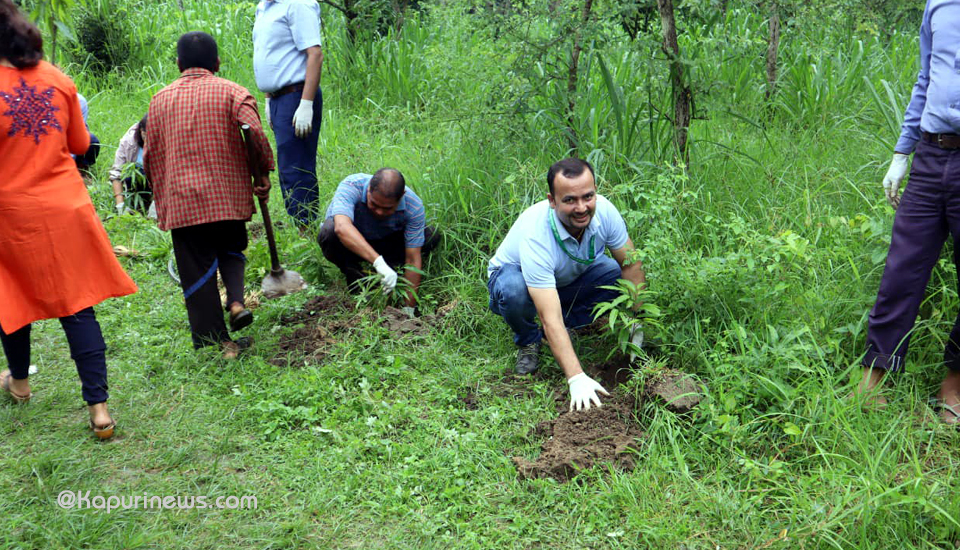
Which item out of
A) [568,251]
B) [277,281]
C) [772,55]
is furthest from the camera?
[772,55]

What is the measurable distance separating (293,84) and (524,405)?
2.93 meters

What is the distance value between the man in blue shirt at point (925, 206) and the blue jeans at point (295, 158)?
11.7 feet

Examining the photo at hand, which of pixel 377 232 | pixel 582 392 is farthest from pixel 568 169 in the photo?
pixel 377 232

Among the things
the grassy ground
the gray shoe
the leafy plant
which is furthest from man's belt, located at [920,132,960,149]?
the gray shoe

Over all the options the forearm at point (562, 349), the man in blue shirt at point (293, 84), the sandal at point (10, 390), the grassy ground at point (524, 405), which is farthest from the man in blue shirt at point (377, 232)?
the sandal at point (10, 390)

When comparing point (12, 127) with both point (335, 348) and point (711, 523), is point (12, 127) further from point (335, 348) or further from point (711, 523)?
point (711, 523)

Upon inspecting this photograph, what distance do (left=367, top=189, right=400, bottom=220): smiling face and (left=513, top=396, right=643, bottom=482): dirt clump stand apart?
1.64m

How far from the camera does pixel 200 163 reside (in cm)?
402

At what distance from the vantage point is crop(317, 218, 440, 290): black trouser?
479 centimetres

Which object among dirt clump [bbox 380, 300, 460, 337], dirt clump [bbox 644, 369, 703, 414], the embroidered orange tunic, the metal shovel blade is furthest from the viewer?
the metal shovel blade

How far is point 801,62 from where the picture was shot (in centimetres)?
604

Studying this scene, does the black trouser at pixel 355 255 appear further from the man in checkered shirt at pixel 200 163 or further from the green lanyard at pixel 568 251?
the green lanyard at pixel 568 251

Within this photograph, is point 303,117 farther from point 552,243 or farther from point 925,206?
point 925,206

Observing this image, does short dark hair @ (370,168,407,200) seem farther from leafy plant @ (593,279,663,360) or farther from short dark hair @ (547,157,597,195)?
leafy plant @ (593,279,663,360)
